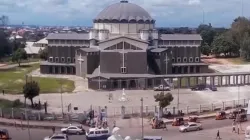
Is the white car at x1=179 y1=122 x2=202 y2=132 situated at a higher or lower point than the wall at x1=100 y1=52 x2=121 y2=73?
lower

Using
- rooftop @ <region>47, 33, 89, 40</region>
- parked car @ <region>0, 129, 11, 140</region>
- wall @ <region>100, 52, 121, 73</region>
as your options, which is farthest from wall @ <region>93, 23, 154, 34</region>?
parked car @ <region>0, 129, 11, 140</region>

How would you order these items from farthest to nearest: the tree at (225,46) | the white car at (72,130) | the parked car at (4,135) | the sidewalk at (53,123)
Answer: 1. the tree at (225,46)
2. the sidewalk at (53,123)
3. the white car at (72,130)
4. the parked car at (4,135)

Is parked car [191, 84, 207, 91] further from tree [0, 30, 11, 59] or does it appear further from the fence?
tree [0, 30, 11, 59]

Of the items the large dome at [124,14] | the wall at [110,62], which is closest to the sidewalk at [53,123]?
the wall at [110,62]

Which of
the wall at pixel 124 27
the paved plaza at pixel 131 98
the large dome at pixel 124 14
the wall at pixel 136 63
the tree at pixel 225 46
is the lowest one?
the paved plaza at pixel 131 98

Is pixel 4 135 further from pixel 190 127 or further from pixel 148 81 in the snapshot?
pixel 148 81

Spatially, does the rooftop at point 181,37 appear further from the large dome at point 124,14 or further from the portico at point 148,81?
the portico at point 148,81
